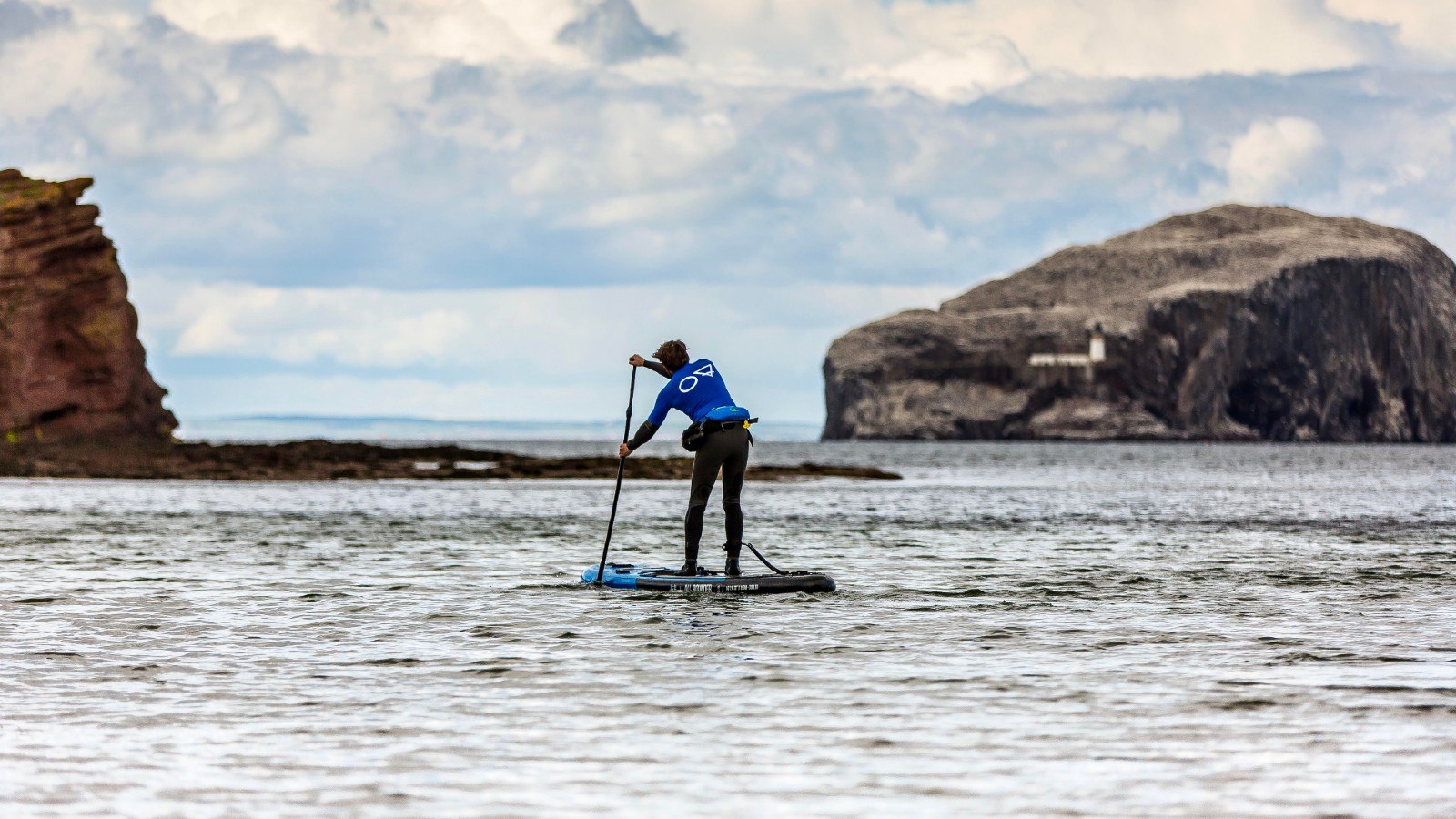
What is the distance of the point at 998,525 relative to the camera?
3903 centimetres

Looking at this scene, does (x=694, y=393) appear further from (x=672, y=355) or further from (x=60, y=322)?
(x=60, y=322)

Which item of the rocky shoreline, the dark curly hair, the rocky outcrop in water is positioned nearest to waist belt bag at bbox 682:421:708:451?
the dark curly hair

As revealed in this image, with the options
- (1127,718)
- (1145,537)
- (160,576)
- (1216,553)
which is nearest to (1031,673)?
(1127,718)

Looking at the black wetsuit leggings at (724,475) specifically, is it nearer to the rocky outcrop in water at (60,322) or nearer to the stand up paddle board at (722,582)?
A: the stand up paddle board at (722,582)

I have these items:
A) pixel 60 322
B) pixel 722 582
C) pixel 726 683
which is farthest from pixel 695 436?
pixel 60 322

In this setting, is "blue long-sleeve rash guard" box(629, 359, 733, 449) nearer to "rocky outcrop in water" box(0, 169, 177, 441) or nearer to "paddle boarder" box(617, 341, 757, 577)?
"paddle boarder" box(617, 341, 757, 577)

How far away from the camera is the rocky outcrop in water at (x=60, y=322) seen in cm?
8400

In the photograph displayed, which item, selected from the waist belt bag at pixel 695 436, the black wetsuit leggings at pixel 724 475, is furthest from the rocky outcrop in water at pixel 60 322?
the waist belt bag at pixel 695 436

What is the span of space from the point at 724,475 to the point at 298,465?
57.7 meters

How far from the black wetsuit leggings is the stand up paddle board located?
32cm

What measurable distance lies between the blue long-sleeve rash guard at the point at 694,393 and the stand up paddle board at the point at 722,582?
1950 millimetres

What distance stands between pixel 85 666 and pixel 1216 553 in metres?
20.8

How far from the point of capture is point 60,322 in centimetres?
8675

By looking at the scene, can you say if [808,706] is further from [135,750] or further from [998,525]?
[998,525]
